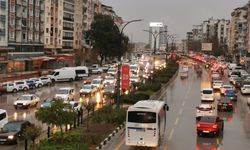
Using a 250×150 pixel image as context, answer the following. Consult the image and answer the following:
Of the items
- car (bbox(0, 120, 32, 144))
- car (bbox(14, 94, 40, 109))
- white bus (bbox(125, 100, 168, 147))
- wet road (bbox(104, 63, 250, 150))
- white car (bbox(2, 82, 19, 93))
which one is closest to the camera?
white bus (bbox(125, 100, 168, 147))

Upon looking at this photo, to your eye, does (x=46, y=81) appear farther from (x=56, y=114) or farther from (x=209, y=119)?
(x=56, y=114)

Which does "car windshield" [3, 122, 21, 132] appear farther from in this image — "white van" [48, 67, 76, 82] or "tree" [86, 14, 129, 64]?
"tree" [86, 14, 129, 64]

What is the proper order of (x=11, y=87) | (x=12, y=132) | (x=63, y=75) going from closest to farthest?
1. (x=12, y=132)
2. (x=11, y=87)
3. (x=63, y=75)

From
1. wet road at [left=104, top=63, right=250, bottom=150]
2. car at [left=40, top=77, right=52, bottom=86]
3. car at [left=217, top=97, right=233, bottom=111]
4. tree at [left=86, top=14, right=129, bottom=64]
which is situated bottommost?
wet road at [left=104, top=63, right=250, bottom=150]

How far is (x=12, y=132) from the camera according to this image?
28812mm

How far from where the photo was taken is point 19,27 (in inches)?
3386

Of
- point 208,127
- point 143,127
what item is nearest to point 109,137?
point 143,127

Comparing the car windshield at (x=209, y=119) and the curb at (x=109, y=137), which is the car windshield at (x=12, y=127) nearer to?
the curb at (x=109, y=137)

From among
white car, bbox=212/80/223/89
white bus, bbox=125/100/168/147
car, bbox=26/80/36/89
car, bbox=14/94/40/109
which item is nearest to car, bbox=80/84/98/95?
car, bbox=26/80/36/89

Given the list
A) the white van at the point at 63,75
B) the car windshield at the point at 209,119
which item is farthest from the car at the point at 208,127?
the white van at the point at 63,75

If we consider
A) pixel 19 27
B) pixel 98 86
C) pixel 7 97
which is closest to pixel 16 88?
pixel 7 97

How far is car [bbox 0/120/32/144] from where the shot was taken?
28328 millimetres

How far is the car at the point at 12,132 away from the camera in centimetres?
2833

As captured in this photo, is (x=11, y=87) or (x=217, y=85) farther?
(x=217, y=85)
